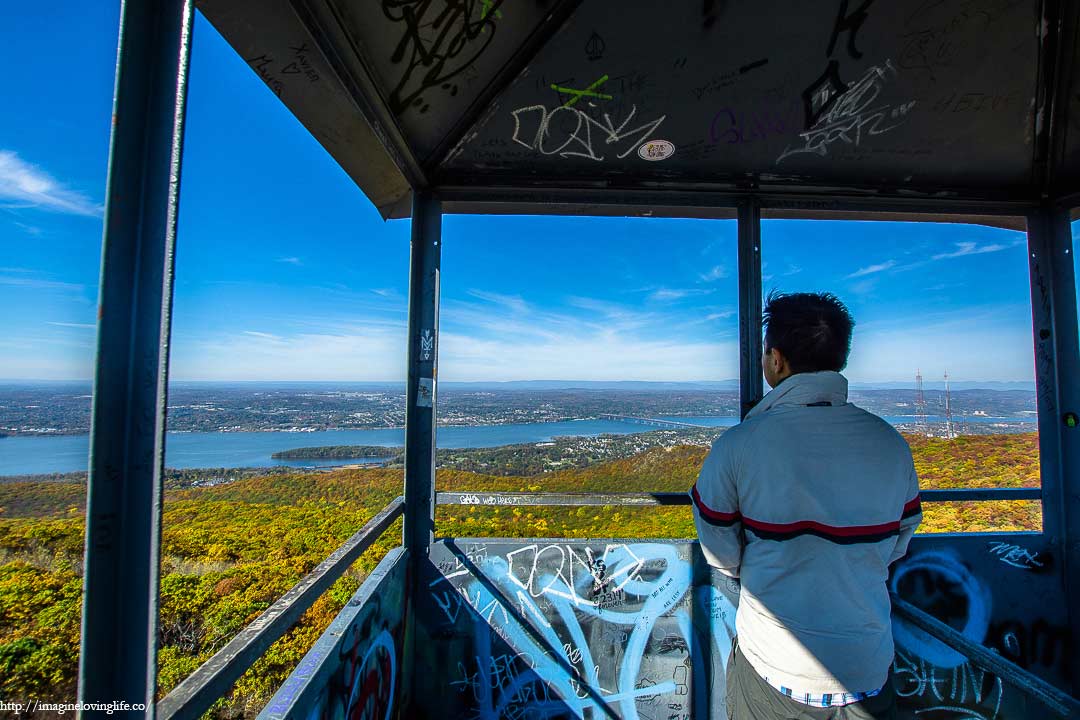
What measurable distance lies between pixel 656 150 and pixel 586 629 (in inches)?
93.1

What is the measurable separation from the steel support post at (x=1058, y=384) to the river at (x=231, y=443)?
0.15 metres

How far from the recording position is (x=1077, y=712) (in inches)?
37.2

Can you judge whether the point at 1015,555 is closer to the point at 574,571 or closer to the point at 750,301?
the point at 750,301

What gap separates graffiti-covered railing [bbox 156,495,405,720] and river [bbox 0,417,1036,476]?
1.45ft

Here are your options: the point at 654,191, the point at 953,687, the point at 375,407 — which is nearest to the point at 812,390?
the point at 654,191

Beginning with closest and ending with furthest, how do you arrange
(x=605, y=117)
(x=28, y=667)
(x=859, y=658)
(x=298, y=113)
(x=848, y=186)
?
(x=28, y=667) < (x=859, y=658) < (x=298, y=113) < (x=605, y=117) < (x=848, y=186)

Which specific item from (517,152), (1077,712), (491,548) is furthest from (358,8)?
(1077,712)

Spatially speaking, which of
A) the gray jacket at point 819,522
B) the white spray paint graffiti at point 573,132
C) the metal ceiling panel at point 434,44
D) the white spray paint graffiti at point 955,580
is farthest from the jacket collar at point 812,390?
the white spray paint graffiti at point 955,580

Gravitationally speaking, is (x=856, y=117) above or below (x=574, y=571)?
above

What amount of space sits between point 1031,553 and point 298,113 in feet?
13.6

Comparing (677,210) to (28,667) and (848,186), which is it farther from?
(28,667)

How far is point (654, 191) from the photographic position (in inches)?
100.0

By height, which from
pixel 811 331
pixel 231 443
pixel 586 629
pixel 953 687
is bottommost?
pixel 953 687

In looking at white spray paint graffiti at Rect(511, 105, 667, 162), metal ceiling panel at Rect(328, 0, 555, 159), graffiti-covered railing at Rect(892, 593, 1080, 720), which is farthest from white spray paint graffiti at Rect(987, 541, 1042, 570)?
metal ceiling panel at Rect(328, 0, 555, 159)
